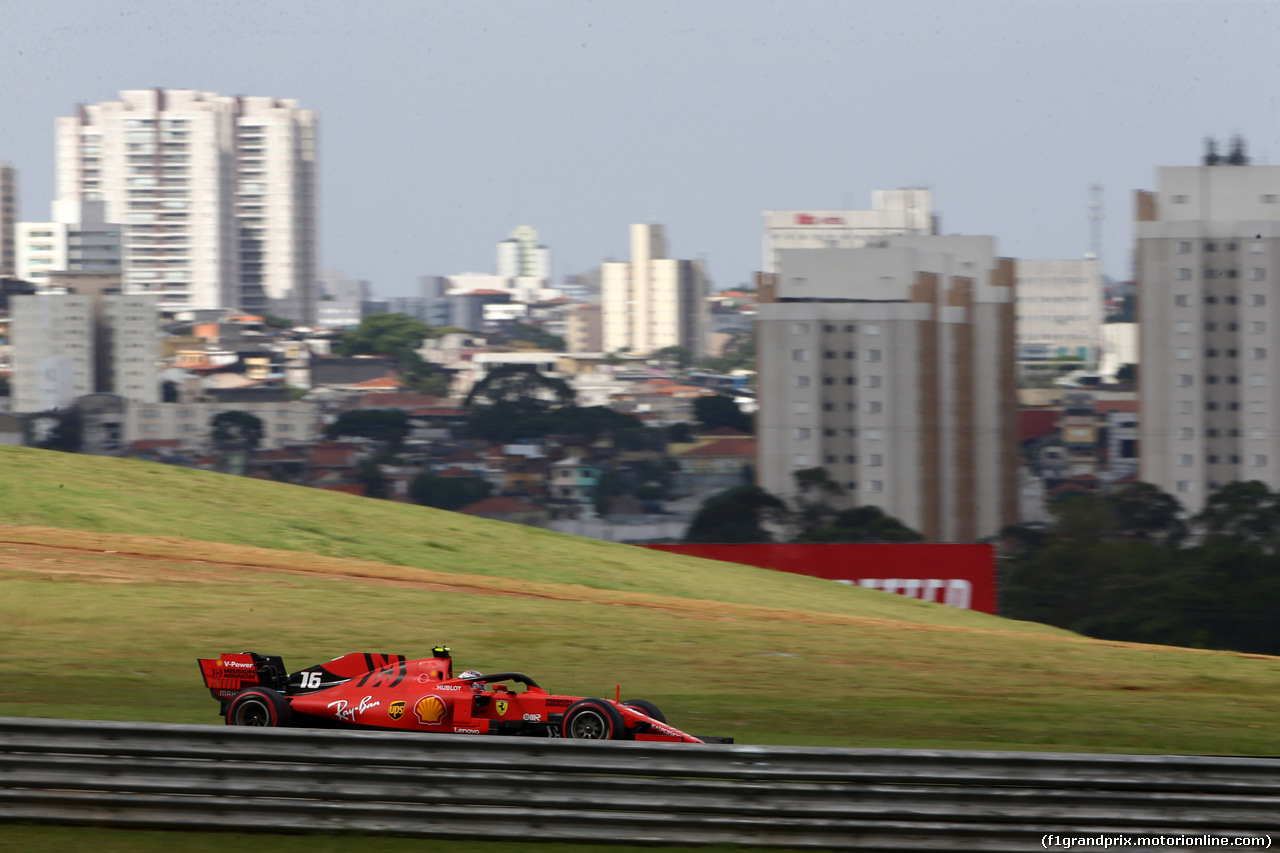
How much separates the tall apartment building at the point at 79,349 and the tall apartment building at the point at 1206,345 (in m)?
113

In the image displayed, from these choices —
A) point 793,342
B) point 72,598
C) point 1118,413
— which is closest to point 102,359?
point 793,342

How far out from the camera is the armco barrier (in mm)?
8359

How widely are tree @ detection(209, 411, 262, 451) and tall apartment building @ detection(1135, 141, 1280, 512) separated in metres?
84.8

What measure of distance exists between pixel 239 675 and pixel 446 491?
101851 mm

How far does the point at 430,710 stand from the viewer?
11.0 meters

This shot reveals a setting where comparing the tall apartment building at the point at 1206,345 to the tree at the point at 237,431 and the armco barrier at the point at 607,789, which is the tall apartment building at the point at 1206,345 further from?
the armco barrier at the point at 607,789

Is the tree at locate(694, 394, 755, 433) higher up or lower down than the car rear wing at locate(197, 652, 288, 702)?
lower down

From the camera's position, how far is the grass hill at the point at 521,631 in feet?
46.6

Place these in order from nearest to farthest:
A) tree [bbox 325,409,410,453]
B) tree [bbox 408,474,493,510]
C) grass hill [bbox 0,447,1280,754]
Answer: grass hill [bbox 0,447,1280,754]
tree [bbox 408,474,493,510]
tree [bbox 325,409,410,453]

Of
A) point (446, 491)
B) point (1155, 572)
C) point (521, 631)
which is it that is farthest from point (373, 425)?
point (521, 631)

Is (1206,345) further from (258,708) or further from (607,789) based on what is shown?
(607,789)

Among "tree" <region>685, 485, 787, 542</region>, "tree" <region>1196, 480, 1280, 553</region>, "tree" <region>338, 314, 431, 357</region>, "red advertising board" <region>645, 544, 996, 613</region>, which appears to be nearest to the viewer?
"red advertising board" <region>645, 544, 996, 613</region>

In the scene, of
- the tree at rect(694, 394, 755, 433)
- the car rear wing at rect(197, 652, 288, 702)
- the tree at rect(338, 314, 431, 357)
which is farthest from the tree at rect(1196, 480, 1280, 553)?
the tree at rect(338, 314, 431, 357)

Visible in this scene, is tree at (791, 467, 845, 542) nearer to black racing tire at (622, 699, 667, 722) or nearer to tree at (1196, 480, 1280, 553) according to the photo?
tree at (1196, 480, 1280, 553)
